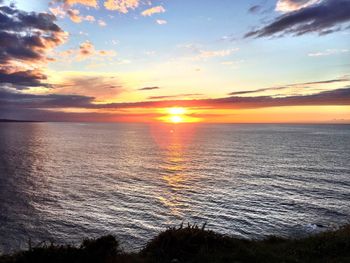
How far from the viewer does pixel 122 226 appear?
48.6 m

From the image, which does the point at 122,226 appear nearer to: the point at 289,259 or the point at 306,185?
the point at 289,259

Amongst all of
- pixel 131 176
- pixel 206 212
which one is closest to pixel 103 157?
pixel 131 176

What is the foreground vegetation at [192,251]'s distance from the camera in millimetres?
A: 15383

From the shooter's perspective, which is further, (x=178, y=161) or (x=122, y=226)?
(x=178, y=161)

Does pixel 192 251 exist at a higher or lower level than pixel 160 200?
higher

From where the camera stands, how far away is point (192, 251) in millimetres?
17625

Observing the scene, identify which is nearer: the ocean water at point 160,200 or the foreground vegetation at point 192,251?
the foreground vegetation at point 192,251

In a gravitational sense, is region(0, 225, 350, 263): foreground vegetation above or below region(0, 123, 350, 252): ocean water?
above

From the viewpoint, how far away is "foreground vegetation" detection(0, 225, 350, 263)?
15.4m

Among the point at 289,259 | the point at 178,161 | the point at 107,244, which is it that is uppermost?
the point at 107,244

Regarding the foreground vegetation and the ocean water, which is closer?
the foreground vegetation

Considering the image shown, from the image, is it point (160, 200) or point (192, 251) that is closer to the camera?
point (192, 251)

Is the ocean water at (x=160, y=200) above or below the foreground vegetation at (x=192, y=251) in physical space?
below

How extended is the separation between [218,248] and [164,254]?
10.8 ft
